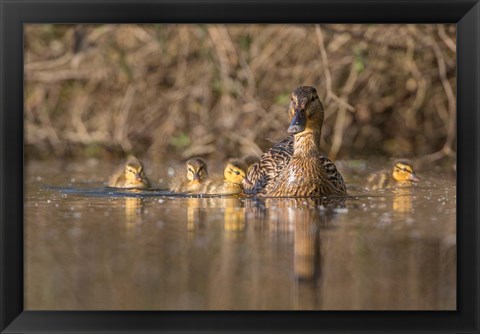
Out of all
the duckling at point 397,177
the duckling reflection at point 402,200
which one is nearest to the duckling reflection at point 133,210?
the duckling reflection at point 402,200

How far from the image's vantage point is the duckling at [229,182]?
18.3 ft

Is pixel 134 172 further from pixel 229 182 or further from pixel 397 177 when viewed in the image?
pixel 397 177

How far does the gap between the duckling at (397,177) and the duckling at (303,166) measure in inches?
24.9

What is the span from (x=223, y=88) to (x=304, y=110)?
253cm

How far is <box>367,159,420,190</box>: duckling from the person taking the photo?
601 centimetres

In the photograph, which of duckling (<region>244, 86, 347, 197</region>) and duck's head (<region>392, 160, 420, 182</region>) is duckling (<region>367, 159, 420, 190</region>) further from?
duckling (<region>244, 86, 347, 197</region>)

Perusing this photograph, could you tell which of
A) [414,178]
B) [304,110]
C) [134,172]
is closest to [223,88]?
[134,172]

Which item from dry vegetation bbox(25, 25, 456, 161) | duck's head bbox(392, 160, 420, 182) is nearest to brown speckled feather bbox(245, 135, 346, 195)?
duck's head bbox(392, 160, 420, 182)

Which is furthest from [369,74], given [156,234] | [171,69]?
[156,234]

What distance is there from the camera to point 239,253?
3.75 m

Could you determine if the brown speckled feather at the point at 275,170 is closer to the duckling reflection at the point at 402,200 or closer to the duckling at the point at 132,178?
the duckling reflection at the point at 402,200
